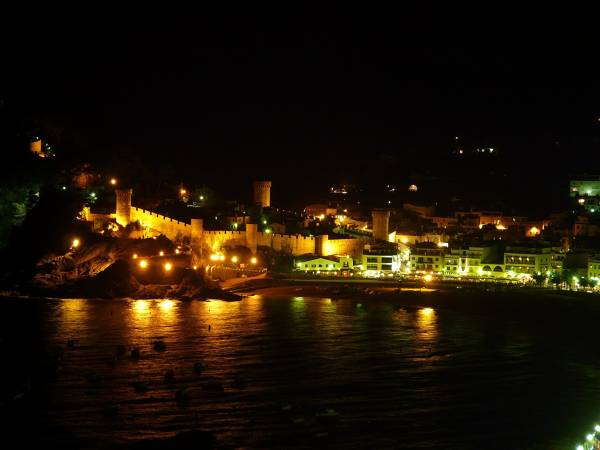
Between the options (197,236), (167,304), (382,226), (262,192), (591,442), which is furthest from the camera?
(262,192)

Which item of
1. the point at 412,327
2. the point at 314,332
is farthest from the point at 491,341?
the point at 314,332

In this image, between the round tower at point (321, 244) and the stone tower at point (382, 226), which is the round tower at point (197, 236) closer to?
the round tower at point (321, 244)

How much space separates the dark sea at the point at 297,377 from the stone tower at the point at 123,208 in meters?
9.19

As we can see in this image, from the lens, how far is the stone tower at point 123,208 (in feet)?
128

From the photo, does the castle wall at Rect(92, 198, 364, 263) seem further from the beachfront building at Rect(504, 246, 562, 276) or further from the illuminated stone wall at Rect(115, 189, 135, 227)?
the beachfront building at Rect(504, 246, 562, 276)

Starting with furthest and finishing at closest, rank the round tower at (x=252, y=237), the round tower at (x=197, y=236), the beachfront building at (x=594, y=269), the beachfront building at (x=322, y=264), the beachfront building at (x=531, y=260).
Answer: the beachfront building at (x=531, y=260) < the beachfront building at (x=322, y=264) < the round tower at (x=252, y=237) < the beachfront building at (x=594, y=269) < the round tower at (x=197, y=236)

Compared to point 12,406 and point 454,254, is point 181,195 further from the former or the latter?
point 12,406

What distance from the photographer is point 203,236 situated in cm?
3869

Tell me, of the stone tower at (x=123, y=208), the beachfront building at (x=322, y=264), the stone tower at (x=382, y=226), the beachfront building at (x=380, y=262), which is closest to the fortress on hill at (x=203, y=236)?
the stone tower at (x=123, y=208)

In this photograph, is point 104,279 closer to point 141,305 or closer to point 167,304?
point 141,305

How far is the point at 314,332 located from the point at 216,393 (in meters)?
7.97

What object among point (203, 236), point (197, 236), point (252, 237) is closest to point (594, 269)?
point (252, 237)

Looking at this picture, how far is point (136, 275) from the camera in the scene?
34.6m

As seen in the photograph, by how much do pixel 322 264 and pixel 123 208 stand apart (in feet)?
36.5
